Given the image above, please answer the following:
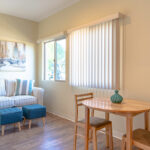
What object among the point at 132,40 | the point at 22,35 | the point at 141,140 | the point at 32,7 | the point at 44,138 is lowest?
the point at 44,138

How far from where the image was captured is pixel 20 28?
434 centimetres

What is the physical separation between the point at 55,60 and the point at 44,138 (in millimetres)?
→ 2095

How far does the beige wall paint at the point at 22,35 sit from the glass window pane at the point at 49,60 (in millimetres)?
423

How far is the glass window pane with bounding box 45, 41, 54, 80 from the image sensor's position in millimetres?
4246

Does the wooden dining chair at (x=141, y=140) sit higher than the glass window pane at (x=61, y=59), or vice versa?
the glass window pane at (x=61, y=59)

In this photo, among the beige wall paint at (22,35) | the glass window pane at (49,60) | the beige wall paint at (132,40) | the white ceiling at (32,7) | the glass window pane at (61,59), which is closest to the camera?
the beige wall paint at (132,40)

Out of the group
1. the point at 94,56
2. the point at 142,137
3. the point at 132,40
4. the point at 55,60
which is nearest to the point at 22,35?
the point at 55,60

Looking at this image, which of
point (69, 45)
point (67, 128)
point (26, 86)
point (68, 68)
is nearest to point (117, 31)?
point (69, 45)

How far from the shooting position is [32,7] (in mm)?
3689

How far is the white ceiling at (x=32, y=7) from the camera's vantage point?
134 inches

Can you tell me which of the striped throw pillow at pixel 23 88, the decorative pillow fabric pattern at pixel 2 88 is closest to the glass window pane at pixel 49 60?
the striped throw pillow at pixel 23 88

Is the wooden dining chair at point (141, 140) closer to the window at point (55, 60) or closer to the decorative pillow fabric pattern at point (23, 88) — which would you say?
the window at point (55, 60)

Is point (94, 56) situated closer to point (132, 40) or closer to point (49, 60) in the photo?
point (132, 40)

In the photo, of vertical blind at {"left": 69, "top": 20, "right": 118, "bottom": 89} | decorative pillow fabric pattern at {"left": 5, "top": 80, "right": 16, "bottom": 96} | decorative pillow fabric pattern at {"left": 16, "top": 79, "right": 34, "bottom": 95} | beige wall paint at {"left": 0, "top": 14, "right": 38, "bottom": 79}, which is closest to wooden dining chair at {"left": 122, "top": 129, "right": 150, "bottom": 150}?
vertical blind at {"left": 69, "top": 20, "right": 118, "bottom": 89}
